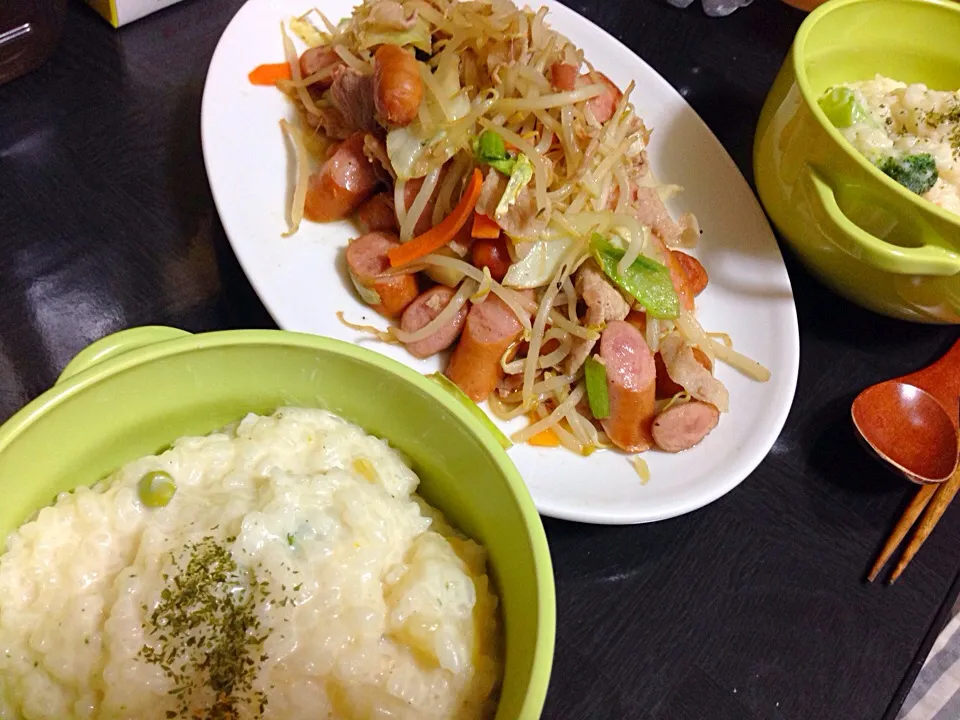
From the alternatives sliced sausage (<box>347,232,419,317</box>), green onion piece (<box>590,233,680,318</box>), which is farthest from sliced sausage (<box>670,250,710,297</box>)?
sliced sausage (<box>347,232,419,317</box>)

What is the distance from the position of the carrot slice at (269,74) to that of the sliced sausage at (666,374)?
1.00 m

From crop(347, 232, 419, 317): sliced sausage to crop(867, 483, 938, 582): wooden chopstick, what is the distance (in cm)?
101

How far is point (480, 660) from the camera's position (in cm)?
89

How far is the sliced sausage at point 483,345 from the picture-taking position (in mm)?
1377

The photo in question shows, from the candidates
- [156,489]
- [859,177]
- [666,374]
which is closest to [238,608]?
[156,489]

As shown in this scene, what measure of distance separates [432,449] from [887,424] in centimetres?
101

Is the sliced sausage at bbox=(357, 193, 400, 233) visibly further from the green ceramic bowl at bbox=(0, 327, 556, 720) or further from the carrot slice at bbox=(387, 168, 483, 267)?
the green ceramic bowl at bbox=(0, 327, 556, 720)

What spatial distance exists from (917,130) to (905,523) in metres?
0.85

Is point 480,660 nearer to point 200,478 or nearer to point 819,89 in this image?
point 200,478

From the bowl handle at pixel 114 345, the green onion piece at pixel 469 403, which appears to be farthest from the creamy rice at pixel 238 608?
the green onion piece at pixel 469 403

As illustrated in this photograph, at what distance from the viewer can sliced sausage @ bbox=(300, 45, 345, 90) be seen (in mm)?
1610

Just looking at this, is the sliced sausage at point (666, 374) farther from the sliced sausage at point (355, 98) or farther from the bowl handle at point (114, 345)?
the bowl handle at point (114, 345)

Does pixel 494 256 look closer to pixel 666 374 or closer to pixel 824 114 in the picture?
pixel 666 374

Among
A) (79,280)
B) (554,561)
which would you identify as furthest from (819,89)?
(79,280)
